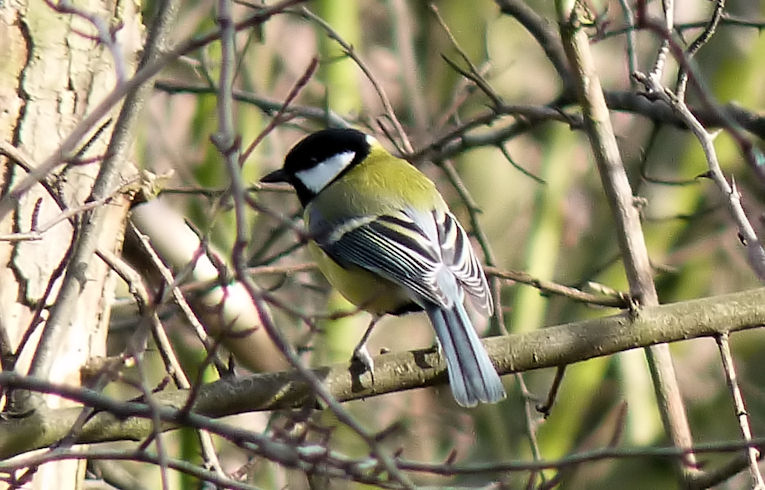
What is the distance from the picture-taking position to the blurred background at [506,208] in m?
4.76

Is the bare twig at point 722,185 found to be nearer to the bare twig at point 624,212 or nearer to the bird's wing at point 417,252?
the bare twig at point 624,212

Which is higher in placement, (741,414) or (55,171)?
(55,171)

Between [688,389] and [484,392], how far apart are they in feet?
11.9

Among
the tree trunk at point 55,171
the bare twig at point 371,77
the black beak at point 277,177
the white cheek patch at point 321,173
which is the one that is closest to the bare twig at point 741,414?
the bare twig at point 371,77

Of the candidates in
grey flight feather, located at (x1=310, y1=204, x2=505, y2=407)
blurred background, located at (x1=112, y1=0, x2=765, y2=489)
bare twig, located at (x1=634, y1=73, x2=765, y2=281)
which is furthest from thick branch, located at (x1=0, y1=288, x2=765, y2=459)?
blurred background, located at (x1=112, y1=0, x2=765, y2=489)

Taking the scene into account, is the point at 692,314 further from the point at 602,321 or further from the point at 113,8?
the point at 113,8

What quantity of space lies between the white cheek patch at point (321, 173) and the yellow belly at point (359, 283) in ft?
1.58

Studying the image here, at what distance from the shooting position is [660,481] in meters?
5.29

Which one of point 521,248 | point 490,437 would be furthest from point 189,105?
point 490,437

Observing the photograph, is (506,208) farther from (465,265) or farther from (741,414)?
(741,414)

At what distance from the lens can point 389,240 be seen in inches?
144

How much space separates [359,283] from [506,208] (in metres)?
3.01

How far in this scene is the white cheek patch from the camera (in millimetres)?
4168

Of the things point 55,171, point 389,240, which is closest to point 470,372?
point 389,240
